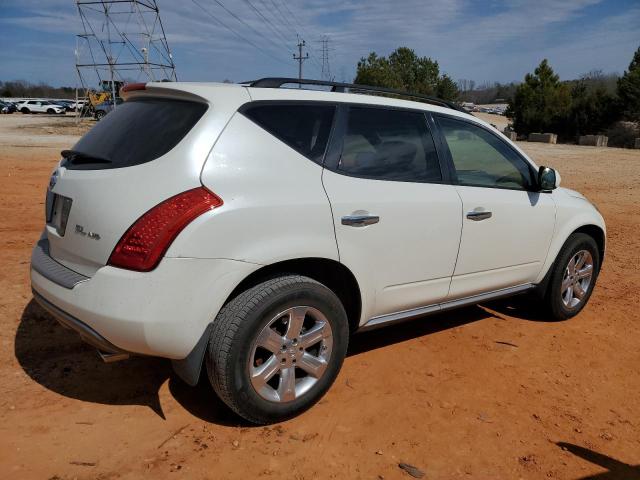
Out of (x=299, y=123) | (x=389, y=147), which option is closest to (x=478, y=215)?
(x=389, y=147)

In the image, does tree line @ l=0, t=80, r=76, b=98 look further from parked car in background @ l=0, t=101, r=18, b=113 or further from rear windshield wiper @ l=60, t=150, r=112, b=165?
rear windshield wiper @ l=60, t=150, r=112, b=165

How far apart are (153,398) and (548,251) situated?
10.4 ft

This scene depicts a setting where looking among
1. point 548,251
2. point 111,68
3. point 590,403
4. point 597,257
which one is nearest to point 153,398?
point 590,403

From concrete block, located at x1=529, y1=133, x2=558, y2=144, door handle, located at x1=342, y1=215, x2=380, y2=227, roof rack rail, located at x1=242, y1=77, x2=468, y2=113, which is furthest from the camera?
concrete block, located at x1=529, y1=133, x2=558, y2=144

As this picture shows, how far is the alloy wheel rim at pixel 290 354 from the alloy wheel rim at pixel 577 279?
2.55 m

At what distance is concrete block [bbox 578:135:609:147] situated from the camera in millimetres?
32406

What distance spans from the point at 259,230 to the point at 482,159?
209 cm

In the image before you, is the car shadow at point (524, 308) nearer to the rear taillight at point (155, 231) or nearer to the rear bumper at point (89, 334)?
the rear taillight at point (155, 231)

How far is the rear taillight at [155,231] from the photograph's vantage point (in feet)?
8.16

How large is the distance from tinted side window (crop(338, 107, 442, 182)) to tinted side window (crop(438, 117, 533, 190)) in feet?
0.75

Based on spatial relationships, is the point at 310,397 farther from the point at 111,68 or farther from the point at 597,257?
the point at 111,68

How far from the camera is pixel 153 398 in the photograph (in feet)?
10.5

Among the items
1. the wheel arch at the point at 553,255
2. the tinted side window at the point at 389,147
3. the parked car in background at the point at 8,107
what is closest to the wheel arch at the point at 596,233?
the wheel arch at the point at 553,255

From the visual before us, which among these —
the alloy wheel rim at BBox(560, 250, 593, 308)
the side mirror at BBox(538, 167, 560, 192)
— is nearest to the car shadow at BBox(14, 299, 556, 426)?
the alloy wheel rim at BBox(560, 250, 593, 308)
